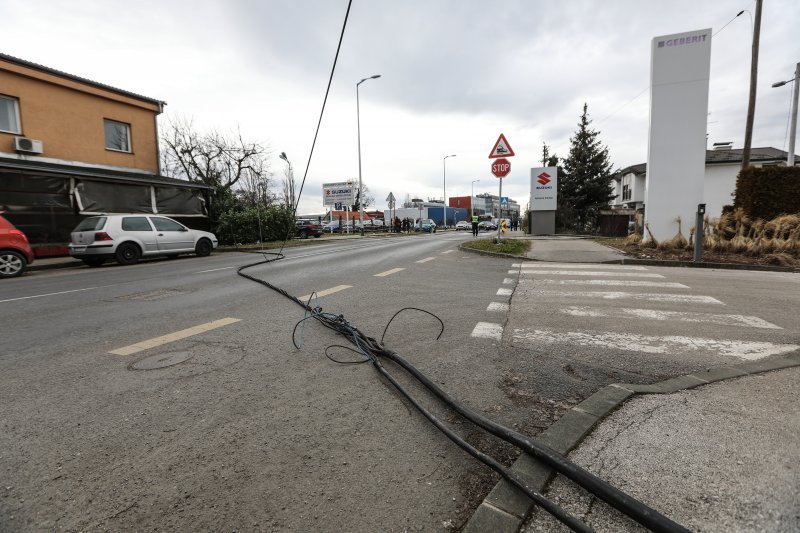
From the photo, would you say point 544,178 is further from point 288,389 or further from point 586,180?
point 288,389

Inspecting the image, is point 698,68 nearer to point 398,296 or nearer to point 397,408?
point 398,296

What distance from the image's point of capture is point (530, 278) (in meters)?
8.88

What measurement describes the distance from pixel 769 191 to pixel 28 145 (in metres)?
26.7

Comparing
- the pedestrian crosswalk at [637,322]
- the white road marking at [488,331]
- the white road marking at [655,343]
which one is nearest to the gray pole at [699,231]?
the pedestrian crosswalk at [637,322]

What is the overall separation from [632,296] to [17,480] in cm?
756

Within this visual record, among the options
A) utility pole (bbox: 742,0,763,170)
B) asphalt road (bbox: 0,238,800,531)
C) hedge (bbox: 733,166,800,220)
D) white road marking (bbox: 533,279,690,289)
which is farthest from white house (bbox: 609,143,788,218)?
asphalt road (bbox: 0,238,800,531)

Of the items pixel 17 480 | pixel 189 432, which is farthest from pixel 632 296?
pixel 17 480

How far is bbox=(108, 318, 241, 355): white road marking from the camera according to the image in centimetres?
424

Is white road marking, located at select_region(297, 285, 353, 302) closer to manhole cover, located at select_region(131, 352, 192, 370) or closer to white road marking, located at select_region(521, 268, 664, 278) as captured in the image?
manhole cover, located at select_region(131, 352, 192, 370)

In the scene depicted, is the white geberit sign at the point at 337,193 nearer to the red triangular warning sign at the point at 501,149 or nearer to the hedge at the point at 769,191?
the red triangular warning sign at the point at 501,149

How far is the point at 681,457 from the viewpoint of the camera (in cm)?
222

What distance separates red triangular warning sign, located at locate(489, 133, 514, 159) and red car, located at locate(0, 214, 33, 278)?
46.4 ft

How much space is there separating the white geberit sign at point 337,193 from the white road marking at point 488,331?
4103 cm

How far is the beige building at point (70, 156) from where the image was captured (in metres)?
15.0
